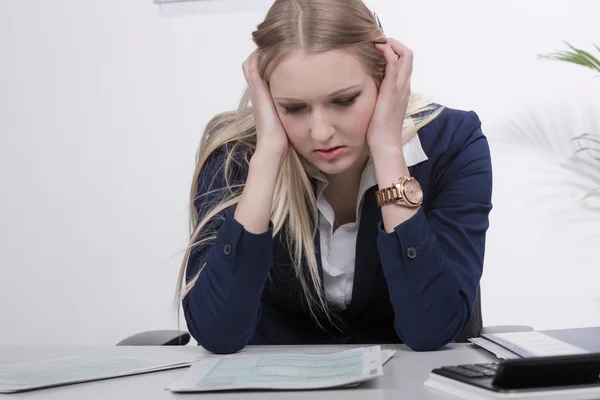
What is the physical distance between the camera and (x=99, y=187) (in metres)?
2.93

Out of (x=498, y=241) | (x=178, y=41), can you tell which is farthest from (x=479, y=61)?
(x=178, y=41)

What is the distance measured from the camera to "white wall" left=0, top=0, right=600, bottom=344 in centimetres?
277

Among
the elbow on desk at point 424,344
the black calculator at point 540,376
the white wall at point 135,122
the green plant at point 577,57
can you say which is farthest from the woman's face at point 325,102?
the white wall at point 135,122

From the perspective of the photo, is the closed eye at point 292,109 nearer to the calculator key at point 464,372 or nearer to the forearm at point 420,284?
the forearm at point 420,284

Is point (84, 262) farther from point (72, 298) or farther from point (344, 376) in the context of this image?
point (344, 376)

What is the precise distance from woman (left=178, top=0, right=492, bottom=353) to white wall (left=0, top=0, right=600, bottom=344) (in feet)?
4.10

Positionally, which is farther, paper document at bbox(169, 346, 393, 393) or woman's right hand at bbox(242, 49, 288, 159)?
woman's right hand at bbox(242, 49, 288, 159)

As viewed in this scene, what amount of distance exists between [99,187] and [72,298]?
1.52 ft

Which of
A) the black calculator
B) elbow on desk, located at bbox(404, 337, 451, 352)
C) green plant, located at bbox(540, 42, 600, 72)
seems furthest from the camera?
green plant, located at bbox(540, 42, 600, 72)

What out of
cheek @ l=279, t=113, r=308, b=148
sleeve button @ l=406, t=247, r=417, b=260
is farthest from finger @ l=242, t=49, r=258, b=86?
sleeve button @ l=406, t=247, r=417, b=260

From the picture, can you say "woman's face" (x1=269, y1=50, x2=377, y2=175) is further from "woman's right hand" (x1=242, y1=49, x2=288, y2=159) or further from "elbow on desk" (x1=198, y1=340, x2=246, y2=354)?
"elbow on desk" (x1=198, y1=340, x2=246, y2=354)

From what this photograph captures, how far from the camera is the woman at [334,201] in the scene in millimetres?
1260

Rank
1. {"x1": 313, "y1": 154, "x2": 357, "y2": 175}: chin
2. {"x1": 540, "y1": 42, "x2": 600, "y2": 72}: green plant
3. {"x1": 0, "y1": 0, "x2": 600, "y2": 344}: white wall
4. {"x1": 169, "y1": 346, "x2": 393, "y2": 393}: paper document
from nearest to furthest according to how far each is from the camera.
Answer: {"x1": 169, "y1": 346, "x2": 393, "y2": 393}: paper document < {"x1": 313, "y1": 154, "x2": 357, "y2": 175}: chin < {"x1": 540, "y1": 42, "x2": 600, "y2": 72}: green plant < {"x1": 0, "y1": 0, "x2": 600, "y2": 344}: white wall

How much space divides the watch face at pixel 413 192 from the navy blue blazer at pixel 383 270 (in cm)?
2
